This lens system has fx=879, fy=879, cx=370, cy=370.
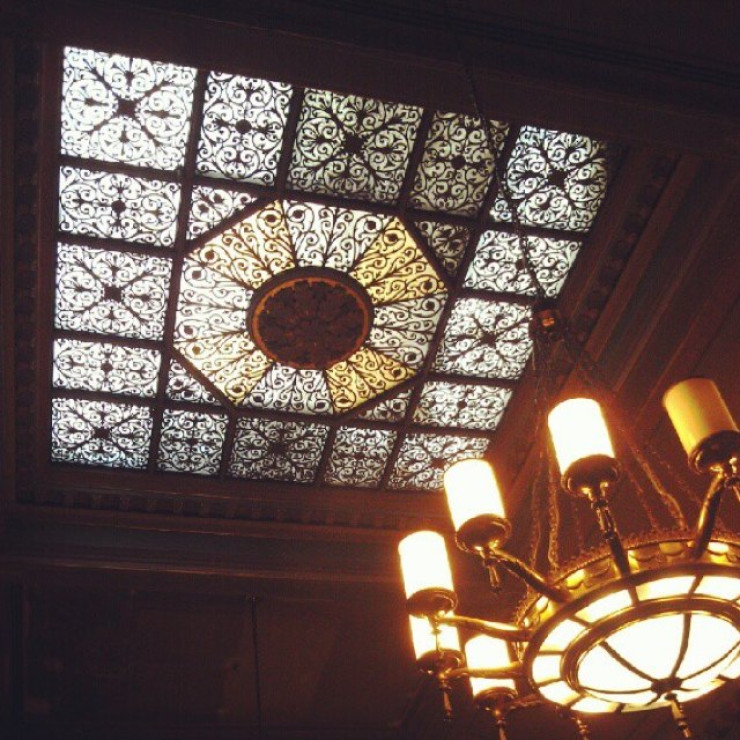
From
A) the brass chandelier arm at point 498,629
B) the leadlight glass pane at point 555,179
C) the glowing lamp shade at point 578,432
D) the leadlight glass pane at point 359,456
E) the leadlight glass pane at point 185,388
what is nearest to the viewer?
the glowing lamp shade at point 578,432

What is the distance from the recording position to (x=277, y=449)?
488cm

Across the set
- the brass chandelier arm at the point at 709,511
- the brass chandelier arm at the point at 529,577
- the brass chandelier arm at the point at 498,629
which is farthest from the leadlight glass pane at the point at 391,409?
the brass chandelier arm at the point at 709,511

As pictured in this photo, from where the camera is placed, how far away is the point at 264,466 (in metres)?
4.94

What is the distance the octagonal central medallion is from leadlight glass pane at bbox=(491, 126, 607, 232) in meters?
0.53

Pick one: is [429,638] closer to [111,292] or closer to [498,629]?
[498,629]

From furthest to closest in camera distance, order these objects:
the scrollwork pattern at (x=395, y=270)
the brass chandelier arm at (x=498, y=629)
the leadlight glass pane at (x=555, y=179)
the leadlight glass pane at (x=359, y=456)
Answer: the leadlight glass pane at (x=359, y=456), the scrollwork pattern at (x=395, y=270), the leadlight glass pane at (x=555, y=179), the brass chandelier arm at (x=498, y=629)

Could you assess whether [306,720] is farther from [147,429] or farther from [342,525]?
[147,429]

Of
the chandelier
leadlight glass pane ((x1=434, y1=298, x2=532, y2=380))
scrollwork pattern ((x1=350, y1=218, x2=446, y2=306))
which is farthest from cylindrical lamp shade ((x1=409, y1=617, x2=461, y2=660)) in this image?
leadlight glass pane ((x1=434, y1=298, x2=532, y2=380))

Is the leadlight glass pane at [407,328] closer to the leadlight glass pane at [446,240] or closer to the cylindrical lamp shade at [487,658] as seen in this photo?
the leadlight glass pane at [446,240]

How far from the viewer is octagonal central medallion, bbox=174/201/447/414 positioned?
4.04 meters

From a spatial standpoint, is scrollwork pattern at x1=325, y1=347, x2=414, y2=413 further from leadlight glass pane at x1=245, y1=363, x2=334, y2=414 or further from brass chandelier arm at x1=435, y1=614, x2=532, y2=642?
brass chandelier arm at x1=435, y1=614, x2=532, y2=642

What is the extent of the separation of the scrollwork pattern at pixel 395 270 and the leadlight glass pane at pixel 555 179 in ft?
1.38

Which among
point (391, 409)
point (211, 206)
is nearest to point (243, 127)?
point (211, 206)

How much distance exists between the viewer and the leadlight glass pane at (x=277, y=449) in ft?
15.7
